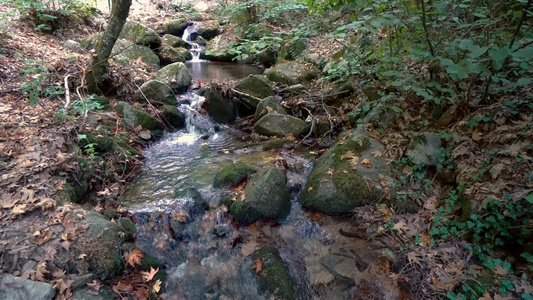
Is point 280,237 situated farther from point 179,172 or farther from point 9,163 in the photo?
point 9,163

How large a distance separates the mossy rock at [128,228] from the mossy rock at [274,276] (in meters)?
1.80

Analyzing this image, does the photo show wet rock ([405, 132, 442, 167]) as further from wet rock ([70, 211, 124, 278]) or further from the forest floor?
wet rock ([70, 211, 124, 278])

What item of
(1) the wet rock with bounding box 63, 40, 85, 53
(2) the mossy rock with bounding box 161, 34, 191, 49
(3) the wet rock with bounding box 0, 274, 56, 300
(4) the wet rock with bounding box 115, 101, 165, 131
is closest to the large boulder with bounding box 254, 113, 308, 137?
(4) the wet rock with bounding box 115, 101, 165, 131

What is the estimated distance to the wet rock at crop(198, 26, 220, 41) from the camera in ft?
61.0

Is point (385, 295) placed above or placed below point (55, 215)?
below

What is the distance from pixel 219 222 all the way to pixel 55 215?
2.20m

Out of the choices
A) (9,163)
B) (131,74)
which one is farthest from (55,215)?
(131,74)

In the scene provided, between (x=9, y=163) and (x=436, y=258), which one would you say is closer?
(x=436, y=258)

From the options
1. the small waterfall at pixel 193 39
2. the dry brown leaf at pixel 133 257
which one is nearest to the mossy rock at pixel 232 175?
the dry brown leaf at pixel 133 257

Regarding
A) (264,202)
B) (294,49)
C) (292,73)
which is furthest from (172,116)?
(294,49)

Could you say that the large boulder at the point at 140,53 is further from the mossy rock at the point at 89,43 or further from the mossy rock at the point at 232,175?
the mossy rock at the point at 232,175

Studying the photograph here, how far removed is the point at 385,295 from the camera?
133 inches

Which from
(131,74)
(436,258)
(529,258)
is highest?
(131,74)

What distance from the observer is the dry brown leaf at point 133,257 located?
3.62 m
